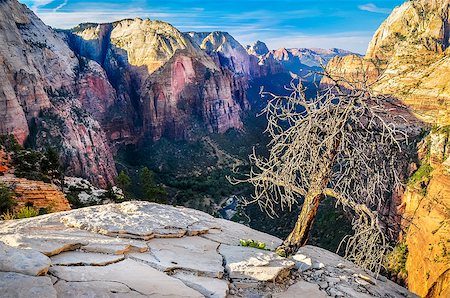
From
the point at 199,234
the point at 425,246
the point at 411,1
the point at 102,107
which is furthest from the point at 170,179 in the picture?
the point at 411,1

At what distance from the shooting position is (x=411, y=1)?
10819 cm

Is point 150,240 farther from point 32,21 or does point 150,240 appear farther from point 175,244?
point 32,21

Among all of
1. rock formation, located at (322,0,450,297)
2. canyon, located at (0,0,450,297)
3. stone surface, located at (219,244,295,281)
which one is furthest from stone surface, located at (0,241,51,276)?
rock formation, located at (322,0,450,297)

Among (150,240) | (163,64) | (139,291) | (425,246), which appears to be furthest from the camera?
(163,64)

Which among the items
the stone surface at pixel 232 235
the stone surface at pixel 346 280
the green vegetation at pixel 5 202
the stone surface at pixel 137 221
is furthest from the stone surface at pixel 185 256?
the green vegetation at pixel 5 202

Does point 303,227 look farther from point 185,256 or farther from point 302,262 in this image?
point 185,256

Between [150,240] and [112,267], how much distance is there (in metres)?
2.13

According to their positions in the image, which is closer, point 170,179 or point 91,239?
point 91,239

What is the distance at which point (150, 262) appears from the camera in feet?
22.2

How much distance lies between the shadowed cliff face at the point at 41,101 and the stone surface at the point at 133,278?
54.2m

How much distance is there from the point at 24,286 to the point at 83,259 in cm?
167

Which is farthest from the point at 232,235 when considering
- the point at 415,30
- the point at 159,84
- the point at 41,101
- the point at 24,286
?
the point at 415,30

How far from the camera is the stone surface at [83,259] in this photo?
5.91 meters

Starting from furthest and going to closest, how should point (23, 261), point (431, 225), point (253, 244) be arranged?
point (431, 225) → point (253, 244) → point (23, 261)
